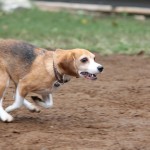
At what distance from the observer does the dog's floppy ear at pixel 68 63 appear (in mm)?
6843

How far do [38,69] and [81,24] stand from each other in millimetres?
10052

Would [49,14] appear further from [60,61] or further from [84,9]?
[60,61]

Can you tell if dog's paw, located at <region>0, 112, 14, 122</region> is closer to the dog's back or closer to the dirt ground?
the dirt ground

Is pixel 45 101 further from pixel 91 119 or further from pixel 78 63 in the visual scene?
pixel 78 63

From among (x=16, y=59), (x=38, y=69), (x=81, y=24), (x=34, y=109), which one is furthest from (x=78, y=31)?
(x=38, y=69)

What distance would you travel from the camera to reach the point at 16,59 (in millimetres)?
7207

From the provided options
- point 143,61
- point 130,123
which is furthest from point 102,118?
point 143,61

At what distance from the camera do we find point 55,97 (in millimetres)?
8586

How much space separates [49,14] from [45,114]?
10953 mm

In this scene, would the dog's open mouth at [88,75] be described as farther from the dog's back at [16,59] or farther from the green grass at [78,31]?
the green grass at [78,31]

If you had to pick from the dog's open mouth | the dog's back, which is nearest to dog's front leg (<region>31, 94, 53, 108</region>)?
the dog's back

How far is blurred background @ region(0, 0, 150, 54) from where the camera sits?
13531 mm

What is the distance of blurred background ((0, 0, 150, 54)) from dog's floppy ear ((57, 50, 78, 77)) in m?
5.71

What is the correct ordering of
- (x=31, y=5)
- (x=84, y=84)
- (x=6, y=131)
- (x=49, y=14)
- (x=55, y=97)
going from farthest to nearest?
1. (x=31, y=5)
2. (x=49, y=14)
3. (x=84, y=84)
4. (x=55, y=97)
5. (x=6, y=131)
